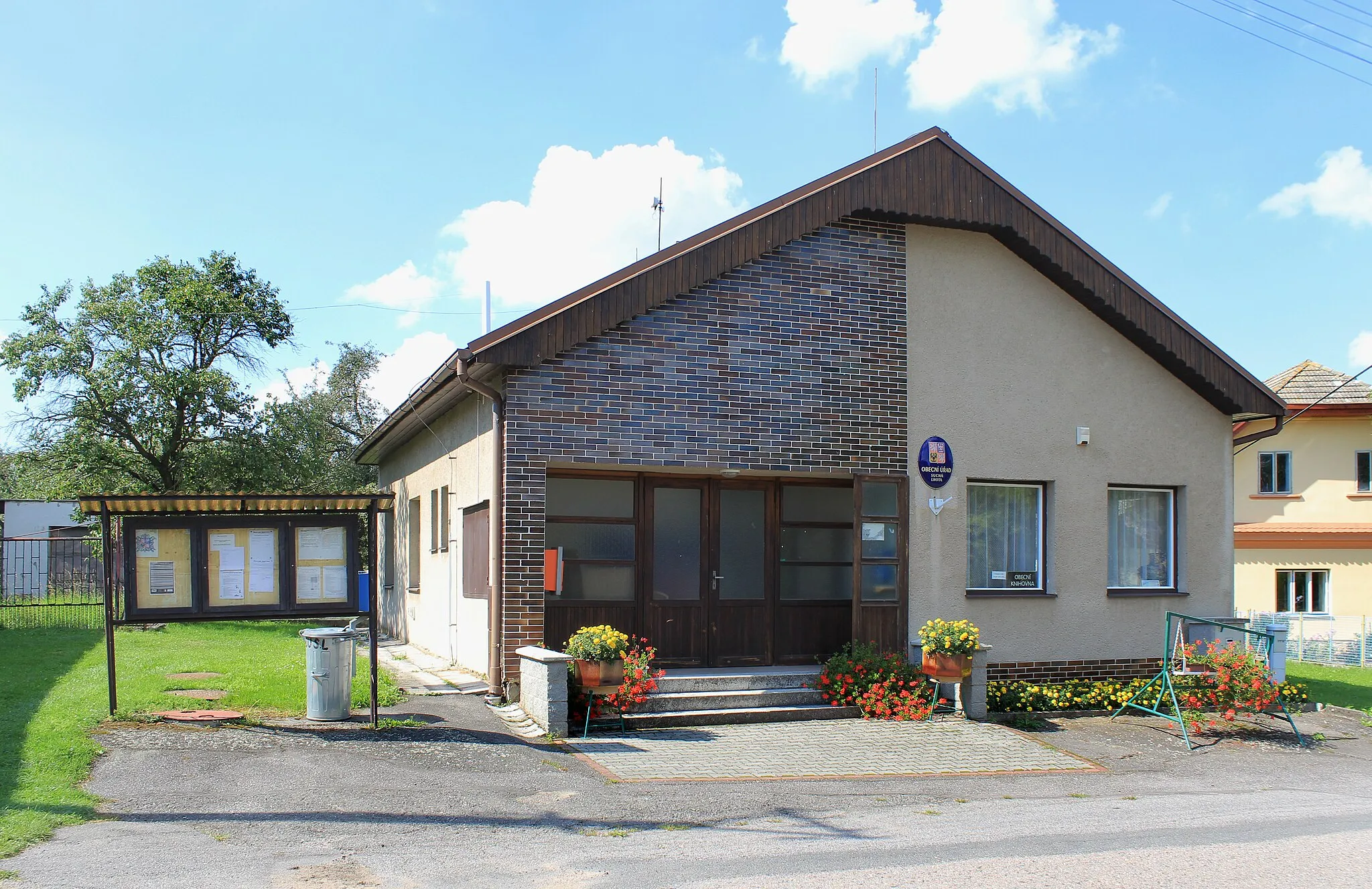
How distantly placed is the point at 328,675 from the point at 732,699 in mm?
4036

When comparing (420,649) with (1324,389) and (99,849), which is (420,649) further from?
(1324,389)

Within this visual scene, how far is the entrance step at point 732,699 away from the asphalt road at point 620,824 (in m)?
1.74

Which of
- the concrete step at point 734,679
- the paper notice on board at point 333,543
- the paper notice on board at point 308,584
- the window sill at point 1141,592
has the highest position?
the paper notice on board at point 333,543

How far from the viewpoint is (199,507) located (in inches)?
395

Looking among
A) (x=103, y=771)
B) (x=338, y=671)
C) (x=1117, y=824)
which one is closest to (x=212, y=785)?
(x=103, y=771)

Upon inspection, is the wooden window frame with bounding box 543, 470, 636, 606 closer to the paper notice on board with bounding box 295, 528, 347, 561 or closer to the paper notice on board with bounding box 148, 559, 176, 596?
the paper notice on board with bounding box 295, 528, 347, 561

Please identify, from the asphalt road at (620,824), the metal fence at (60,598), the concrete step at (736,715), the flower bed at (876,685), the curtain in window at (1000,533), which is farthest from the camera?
the metal fence at (60,598)

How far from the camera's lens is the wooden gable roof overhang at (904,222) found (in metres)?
11.3

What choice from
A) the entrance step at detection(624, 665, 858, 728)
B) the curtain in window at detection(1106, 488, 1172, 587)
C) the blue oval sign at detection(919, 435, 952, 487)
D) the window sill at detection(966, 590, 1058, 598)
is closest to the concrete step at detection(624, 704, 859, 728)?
the entrance step at detection(624, 665, 858, 728)

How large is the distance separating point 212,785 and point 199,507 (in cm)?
300

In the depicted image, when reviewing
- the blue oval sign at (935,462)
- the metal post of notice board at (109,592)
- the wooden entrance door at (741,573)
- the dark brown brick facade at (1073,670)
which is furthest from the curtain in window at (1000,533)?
the metal post of notice board at (109,592)

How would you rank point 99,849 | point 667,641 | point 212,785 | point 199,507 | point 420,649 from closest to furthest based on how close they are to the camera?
1. point 99,849
2. point 212,785
3. point 199,507
4. point 667,641
5. point 420,649

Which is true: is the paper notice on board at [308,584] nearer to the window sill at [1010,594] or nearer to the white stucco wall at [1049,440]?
the white stucco wall at [1049,440]

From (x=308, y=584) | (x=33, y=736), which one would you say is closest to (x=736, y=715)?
(x=308, y=584)
